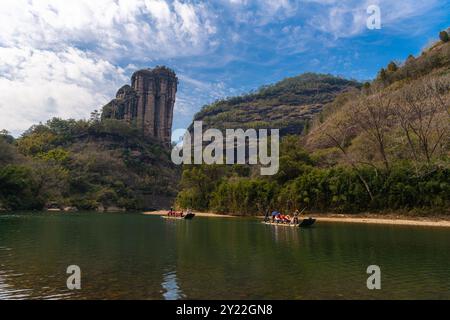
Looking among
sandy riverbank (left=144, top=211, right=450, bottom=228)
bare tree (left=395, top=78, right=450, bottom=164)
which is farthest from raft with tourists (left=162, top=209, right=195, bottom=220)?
bare tree (left=395, top=78, right=450, bottom=164)

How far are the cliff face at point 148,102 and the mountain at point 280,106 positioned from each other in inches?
693

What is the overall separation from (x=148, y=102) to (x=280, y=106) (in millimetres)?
51495

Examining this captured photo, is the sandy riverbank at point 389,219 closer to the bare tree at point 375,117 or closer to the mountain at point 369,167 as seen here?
the mountain at point 369,167

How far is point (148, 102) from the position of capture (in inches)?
5704

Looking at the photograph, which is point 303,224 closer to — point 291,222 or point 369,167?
point 291,222

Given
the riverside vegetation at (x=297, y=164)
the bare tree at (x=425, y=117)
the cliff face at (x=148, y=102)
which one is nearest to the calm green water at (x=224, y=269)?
the riverside vegetation at (x=297, y=164)

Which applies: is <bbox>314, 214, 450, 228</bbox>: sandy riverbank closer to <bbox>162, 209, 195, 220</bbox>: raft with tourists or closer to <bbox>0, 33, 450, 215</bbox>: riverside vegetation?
<bbox>0, 33, 450, 215</bbox>: riverside vegetation

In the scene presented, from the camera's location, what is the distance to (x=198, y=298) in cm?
→ 984

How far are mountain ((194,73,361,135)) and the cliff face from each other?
17.6 metres

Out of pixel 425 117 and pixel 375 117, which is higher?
pixel 425 117

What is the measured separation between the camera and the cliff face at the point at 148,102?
14500 cm

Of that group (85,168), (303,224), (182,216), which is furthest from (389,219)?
(85,168)
